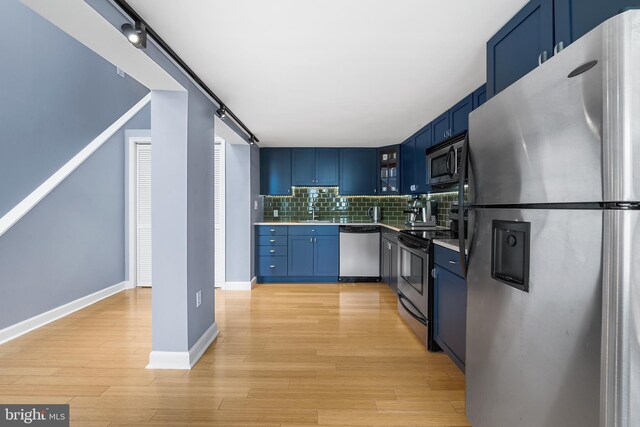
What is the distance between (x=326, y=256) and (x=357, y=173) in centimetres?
149

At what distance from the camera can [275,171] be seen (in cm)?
482

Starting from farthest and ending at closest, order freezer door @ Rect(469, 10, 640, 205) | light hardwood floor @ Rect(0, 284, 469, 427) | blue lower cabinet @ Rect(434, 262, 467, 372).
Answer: blue lower cabinet @ Rect(434, 262, 467, 372) < light hardwood floor @ Rect(0, 284, 469, 427) < freezer door @ Rect(469, 10, 640, 205)

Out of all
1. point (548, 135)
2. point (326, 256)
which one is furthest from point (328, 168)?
point (548, 135)

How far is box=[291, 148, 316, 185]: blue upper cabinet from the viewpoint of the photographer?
4832 mm

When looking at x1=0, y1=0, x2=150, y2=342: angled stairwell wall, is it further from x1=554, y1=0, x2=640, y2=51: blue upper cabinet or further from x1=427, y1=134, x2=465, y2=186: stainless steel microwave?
x1=554, y1=0, x2=640, y2=51: blue upper cabinet

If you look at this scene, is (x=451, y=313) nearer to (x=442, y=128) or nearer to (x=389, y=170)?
(x=442, y=128)

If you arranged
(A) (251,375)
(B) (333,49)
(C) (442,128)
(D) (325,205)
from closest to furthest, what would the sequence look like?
(B) (333,49) → (A) (251,375) → (C) (442,128) → (D) (325,205)

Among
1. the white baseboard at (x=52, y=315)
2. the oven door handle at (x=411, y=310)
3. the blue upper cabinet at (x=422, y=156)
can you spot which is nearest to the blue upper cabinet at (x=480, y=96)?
the blue upper cabinet at (x=422, y=156)

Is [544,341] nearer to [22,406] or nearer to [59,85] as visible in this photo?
[22,406]

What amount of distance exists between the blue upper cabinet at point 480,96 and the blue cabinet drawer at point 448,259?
4.04 ft

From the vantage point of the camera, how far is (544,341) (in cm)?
91

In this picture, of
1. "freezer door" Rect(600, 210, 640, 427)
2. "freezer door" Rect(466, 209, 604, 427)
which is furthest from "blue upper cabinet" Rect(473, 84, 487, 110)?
"freezer door" Rect(600, 210, 640, 427)

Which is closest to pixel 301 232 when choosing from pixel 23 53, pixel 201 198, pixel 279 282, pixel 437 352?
pixel 279 282

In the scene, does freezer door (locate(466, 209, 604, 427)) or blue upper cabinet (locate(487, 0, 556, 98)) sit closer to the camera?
freezer door (locate(466, 209, 604, 427))
